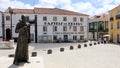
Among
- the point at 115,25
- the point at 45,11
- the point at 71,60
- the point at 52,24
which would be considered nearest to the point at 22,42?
the point at 71,60

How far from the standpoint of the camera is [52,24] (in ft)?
209

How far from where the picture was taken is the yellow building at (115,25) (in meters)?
57.3

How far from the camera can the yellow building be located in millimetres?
57256

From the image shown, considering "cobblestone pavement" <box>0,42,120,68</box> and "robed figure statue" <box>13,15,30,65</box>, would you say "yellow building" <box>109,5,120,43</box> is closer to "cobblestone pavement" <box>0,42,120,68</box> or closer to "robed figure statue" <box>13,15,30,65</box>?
"cobblestone pavement" <box>0,42,120,68</box>

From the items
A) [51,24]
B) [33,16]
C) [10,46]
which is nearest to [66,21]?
[51,24]

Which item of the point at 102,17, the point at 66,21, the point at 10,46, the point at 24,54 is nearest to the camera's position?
the point at 24,54

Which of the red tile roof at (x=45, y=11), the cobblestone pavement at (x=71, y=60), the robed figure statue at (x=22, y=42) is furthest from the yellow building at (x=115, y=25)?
the robed figure statue at (x=22, y=42)

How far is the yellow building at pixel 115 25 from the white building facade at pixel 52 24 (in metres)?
7.87

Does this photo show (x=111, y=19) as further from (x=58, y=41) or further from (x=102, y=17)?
(x=102, y=17)

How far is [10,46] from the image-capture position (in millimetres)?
39688

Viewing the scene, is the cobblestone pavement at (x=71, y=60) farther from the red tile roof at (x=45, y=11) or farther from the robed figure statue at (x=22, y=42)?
the red tile roof at (x=45, y=11)

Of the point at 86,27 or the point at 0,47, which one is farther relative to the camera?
the point at 86,27

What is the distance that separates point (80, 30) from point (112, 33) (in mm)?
8944

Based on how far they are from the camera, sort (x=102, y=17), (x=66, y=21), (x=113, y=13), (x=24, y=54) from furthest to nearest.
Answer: (x=102, y=17)
(x=66, y=21)
(x=113, y=13)
(x=24, y=54)
